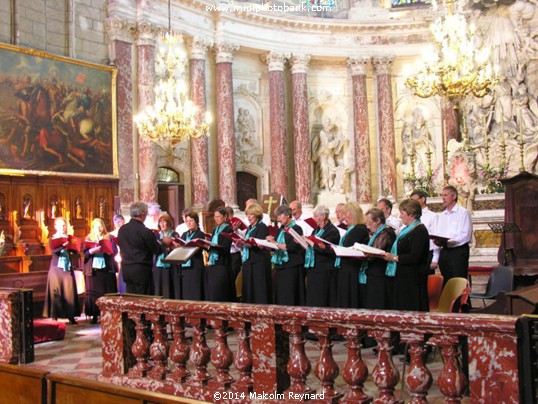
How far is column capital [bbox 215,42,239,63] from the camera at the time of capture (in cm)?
1803

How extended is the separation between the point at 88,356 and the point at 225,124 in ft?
38.5

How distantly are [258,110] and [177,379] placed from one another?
53.9ft

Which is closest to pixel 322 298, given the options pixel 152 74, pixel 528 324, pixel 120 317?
pixel 120 317

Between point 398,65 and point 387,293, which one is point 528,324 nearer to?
point 387,293

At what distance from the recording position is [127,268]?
7062 millimetres

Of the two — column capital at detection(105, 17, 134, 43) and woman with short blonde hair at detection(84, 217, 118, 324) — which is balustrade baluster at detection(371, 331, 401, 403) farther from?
column capital at detection(105, 17, 134, 43)

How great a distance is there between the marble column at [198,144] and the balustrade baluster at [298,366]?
13.6 m

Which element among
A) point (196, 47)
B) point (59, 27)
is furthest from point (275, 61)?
point (59, 27)

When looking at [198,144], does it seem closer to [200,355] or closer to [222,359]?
[200,355]

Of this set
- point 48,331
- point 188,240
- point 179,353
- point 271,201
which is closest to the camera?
point 179,353

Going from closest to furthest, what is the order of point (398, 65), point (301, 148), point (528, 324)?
1. point (528, 324)
2. point (301, 148)
3. point (398, 65)

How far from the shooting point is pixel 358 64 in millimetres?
20359

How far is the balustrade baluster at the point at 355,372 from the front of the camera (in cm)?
334

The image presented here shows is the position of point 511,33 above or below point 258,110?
above
